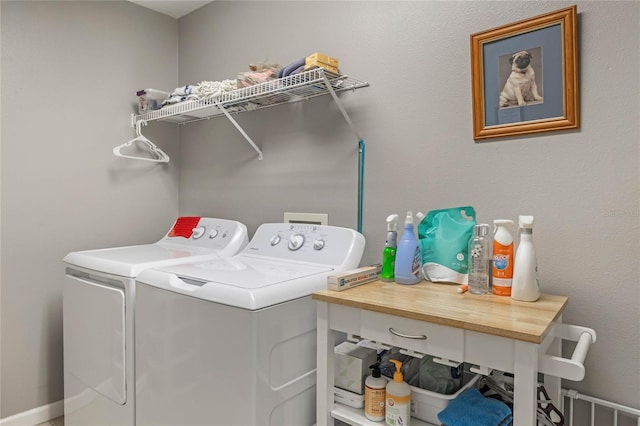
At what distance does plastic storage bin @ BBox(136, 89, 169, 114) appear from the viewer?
244 centimetres

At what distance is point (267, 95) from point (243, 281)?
0.98 meters

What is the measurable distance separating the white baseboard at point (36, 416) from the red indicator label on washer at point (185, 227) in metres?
1.12

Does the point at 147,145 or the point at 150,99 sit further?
the point at 147,145

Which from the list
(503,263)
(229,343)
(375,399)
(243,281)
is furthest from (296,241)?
(503,263)

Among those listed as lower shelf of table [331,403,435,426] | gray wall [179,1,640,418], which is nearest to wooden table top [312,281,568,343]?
gray wall [179,1,640,418]

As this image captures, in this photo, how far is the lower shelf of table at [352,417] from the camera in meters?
1.22

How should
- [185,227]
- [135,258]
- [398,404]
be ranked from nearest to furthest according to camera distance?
[398,404], [135,258], [185,227]

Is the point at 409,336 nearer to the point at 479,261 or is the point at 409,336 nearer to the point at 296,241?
the point at 479,261

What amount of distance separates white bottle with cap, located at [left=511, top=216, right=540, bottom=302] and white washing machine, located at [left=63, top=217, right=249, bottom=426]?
4.37 feet

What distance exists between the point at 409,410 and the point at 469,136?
0.98 metres

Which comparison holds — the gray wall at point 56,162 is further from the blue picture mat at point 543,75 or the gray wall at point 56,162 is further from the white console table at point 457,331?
the blue picture mat at point 543,75

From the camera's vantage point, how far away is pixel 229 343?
1234 mm

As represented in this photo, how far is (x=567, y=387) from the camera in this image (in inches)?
51.9

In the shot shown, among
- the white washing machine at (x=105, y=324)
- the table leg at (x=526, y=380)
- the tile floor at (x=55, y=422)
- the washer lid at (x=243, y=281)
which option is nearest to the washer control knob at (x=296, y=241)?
the washer lid at (x=243, y=281)
